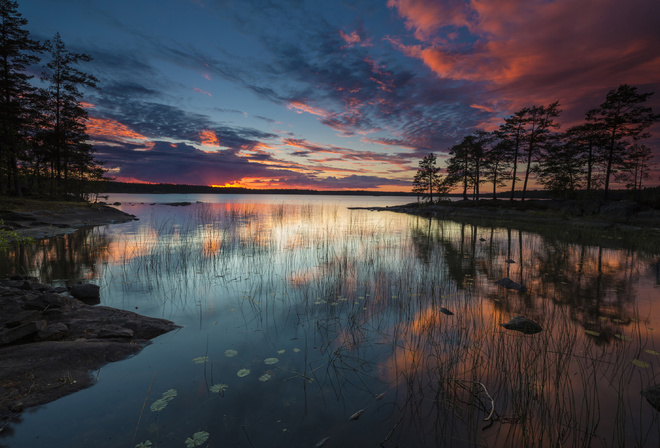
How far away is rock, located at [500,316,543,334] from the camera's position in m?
5.27

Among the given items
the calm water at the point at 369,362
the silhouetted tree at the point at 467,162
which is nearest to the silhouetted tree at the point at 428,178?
the silhouetted tree at the point at 467,162

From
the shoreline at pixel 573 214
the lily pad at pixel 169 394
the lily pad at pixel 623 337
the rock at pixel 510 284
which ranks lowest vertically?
the lily pad at pixel 169 394

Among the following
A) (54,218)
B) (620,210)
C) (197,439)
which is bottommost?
(197,439)

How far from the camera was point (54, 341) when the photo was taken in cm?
451

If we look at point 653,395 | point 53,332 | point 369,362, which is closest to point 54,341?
point 53,332

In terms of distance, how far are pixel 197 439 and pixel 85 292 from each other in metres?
6.50

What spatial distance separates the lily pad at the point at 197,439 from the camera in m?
2.83

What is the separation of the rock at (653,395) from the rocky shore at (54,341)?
7.26 meters

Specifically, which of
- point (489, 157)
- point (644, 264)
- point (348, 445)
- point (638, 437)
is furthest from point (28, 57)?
point (489, 157)

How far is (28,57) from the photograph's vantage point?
27938mm

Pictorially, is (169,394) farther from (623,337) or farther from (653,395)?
(623,337)

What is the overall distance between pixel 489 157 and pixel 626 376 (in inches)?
1897

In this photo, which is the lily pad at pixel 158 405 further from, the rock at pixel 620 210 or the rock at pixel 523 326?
the rock at pixel 620 210

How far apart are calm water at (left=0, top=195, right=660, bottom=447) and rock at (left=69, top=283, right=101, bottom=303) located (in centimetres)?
24
